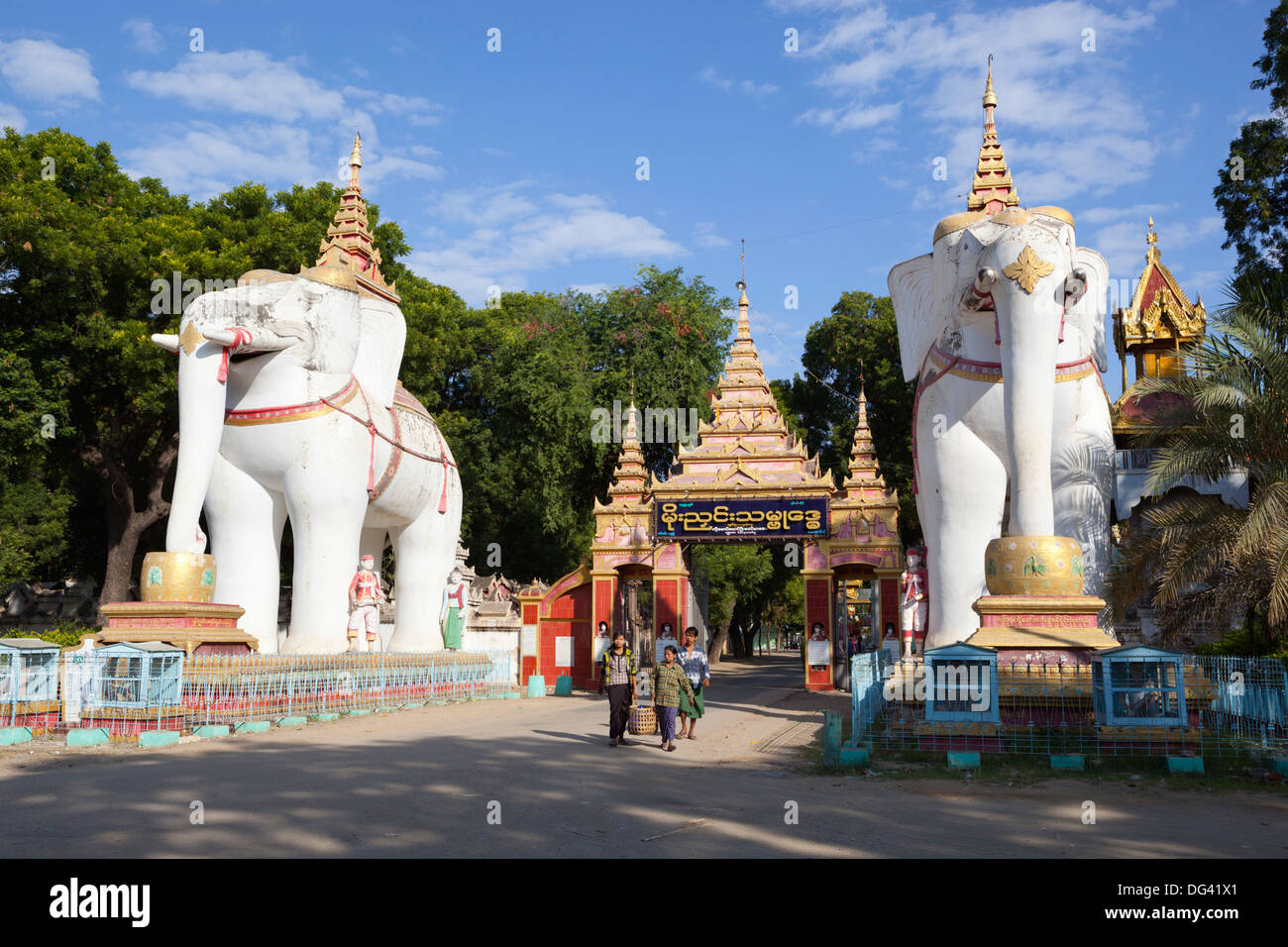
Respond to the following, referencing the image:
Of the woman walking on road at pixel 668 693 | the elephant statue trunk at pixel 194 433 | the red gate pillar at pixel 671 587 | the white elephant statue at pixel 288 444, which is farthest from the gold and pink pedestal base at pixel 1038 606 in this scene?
→ the red gate pillar at pixel 671 587

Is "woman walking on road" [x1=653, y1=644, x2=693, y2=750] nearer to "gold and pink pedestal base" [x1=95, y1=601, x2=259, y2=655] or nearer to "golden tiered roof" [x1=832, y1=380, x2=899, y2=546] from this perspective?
"gold and pink pedestal base" [x1=95, y1=601, x2=259, y2=655]

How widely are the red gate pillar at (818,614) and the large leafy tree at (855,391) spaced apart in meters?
9.37

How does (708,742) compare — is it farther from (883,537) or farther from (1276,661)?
(883,537)

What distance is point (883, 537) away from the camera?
70.1ft

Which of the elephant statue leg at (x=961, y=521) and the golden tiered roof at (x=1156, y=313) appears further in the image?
the golden tiered roof at (x=1156, y=313)

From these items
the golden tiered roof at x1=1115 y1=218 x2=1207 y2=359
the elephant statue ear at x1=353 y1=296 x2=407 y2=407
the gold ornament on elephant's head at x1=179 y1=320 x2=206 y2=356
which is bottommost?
the gold ornament on elephant's head at x1=179 y1=320 x2=206 y2=356

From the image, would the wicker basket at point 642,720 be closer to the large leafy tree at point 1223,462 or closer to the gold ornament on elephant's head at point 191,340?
the large leafy tree at point 1223,462

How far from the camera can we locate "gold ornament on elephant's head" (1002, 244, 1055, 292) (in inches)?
445

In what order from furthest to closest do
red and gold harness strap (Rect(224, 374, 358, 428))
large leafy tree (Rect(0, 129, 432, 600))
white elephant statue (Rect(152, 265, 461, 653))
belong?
large leafy tree (Rect(0, 129, 432, 600)), red and gold harness strap (Rect(224, 374, 358, 428)), white elephant statue (Rect(152, 265, 461, 653))

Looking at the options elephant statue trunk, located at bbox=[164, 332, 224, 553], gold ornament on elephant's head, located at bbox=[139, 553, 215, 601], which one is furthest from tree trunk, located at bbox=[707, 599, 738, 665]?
elephant statue trunk, located at bbox=[164, 332, 224, 553]

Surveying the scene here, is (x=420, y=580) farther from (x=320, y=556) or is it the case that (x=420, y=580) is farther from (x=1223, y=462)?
(x=1223, y=462)

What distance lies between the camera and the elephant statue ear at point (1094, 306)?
43.7 feet

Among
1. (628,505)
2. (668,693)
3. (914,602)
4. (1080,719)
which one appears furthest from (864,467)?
(1080,719)

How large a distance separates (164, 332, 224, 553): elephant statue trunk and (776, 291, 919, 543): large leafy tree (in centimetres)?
2069
